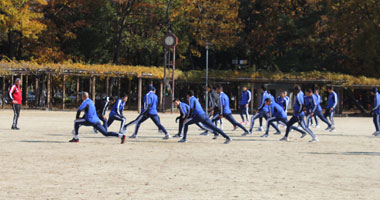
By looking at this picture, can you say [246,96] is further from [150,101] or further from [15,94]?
[15,94]

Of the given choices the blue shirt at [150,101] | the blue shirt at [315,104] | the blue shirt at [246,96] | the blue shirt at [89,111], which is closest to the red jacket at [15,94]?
the blue shirt at [150,101]

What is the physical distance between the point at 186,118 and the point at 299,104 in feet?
11.6

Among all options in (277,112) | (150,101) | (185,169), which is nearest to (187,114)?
(150,101)

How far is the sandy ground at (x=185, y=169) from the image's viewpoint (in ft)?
26.8

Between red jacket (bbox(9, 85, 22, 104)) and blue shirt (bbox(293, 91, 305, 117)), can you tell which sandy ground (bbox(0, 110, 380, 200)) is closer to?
blue shirt (bbox(293, 91, 305, 117))

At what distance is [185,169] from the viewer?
424 inches

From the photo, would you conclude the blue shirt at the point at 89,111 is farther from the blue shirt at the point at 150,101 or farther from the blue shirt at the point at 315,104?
the blue shirt at the point at 315,104

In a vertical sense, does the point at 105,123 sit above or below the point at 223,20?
below

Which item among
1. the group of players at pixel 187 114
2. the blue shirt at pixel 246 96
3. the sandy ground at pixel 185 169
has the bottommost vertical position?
the sandy ground at pixel 185 169

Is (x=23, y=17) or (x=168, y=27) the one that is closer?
(x=23, y=17)

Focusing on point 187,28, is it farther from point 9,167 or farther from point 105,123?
point 9,167

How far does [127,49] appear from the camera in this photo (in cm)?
5262

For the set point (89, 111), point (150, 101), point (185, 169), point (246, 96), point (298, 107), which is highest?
point (246, 96)

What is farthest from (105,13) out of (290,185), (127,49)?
(290,185)
